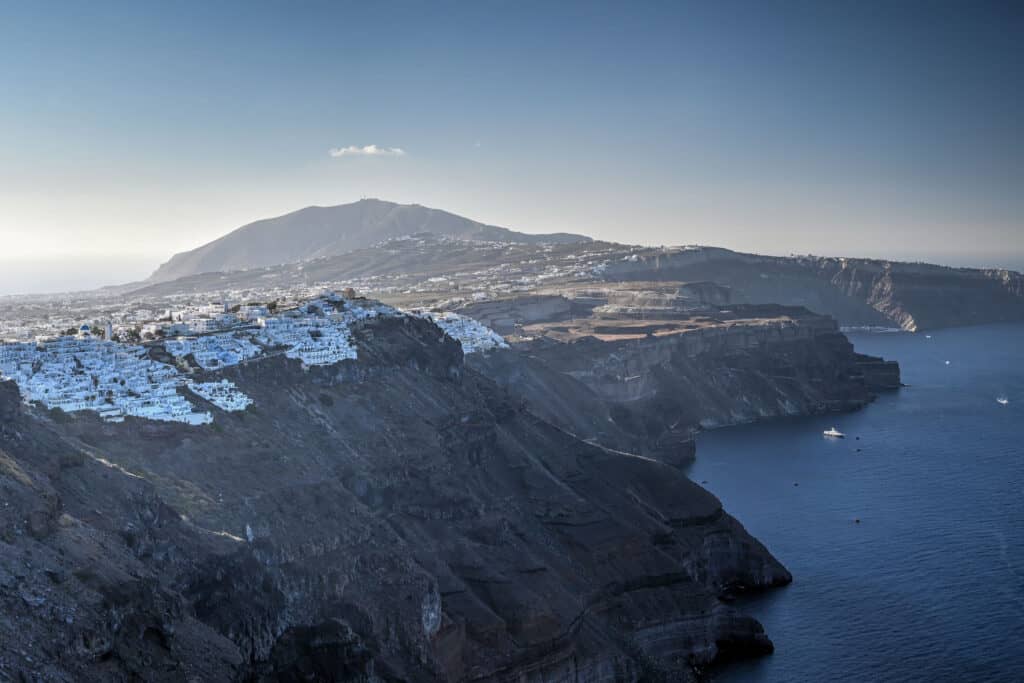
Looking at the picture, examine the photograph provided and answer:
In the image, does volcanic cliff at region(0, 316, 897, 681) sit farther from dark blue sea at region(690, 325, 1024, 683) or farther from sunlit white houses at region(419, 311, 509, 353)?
sunlit white houses at region(419, 311, 509, 353)

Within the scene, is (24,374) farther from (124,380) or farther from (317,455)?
(317,455)

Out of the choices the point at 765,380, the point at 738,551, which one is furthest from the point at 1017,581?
the point at 765,380

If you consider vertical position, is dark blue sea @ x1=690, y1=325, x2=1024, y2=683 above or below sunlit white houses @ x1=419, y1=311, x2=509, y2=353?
below

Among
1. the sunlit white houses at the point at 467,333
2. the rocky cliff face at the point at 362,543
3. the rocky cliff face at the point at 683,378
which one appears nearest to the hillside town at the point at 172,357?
the rocky cliff face at the point at 362,543

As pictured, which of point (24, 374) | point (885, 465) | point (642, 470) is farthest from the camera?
point (885, 465)

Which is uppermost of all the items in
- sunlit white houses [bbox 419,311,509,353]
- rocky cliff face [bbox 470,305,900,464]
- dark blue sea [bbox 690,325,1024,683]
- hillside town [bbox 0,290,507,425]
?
hillside town [bbox 0,290,507,425]

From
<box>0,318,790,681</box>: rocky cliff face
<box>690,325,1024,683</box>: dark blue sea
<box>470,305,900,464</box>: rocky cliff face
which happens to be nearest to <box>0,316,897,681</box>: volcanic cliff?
<box>0,318,790,681</box>: rocky cliff face

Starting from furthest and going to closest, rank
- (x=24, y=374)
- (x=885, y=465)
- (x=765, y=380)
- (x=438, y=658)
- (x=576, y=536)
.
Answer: (x=765, y=380)
(x=885, y=465)
(x=576, y=536)
(x=24, y=374)
(x=438, y=658)
